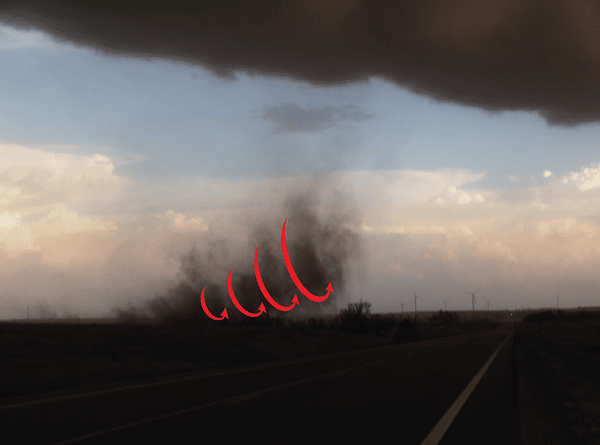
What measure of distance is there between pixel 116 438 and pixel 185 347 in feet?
95.9

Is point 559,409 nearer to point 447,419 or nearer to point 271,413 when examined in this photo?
point 447,419

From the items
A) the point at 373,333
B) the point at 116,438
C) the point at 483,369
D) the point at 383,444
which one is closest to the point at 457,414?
the point at 383,444

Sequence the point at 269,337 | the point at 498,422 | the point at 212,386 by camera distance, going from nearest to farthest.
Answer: the point at 498,422 < the point at 212,386 < the point at 269,337

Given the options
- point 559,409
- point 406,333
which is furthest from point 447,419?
point 406,333

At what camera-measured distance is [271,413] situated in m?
12.8

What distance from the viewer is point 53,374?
23.8 m

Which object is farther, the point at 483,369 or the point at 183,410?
the point at 483,369

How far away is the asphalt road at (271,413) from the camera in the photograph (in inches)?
394

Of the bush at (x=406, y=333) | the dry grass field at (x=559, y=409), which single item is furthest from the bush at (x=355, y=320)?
the dry grass field at (x=559, y=409)

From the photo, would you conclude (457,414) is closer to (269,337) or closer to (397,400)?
(397,400)

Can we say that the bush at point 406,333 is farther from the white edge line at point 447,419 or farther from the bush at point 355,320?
the white edge line at point 447,419

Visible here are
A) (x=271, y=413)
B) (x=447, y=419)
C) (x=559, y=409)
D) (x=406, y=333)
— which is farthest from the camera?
(x=406, y=333)

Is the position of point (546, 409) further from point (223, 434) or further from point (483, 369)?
point (483, 369)

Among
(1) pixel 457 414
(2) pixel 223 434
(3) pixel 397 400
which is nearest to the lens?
(2) pixel 223 434
